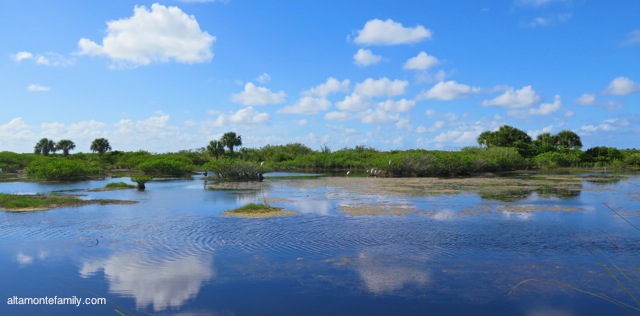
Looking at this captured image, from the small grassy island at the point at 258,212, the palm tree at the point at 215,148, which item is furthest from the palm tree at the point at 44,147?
the small grassy island at the point at 258,212

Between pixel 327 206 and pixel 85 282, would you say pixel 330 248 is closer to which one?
pixel 85 282

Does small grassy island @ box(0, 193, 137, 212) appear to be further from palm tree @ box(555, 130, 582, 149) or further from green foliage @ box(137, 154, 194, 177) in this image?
palm tree @ box(555, 130, 582, 149)

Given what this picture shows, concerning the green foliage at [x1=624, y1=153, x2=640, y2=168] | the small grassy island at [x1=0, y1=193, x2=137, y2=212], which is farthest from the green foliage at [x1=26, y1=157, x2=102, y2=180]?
the green foliage at [x1=624, y1=153, x2=640, y2=168]

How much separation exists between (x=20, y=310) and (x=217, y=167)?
34972mm

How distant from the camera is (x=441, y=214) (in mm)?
18844

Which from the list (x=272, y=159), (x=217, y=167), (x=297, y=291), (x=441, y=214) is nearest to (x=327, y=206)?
(x=441, y=214)

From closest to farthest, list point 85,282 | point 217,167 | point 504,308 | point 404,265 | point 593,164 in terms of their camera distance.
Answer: point 504,308 < point 85,282 < point 404,265 < point 217,167 < point 593,164

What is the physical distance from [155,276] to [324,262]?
3910 millimetres

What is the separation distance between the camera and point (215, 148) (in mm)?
73938

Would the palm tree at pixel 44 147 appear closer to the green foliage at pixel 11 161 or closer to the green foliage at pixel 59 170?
the green foliage at pixel 11 161

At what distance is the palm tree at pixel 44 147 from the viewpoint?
260 feet

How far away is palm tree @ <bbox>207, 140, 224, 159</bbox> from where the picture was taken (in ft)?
241

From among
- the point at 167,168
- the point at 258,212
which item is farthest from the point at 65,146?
the point at 258,212

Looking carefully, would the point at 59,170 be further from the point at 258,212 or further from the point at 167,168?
the point at 258,212
